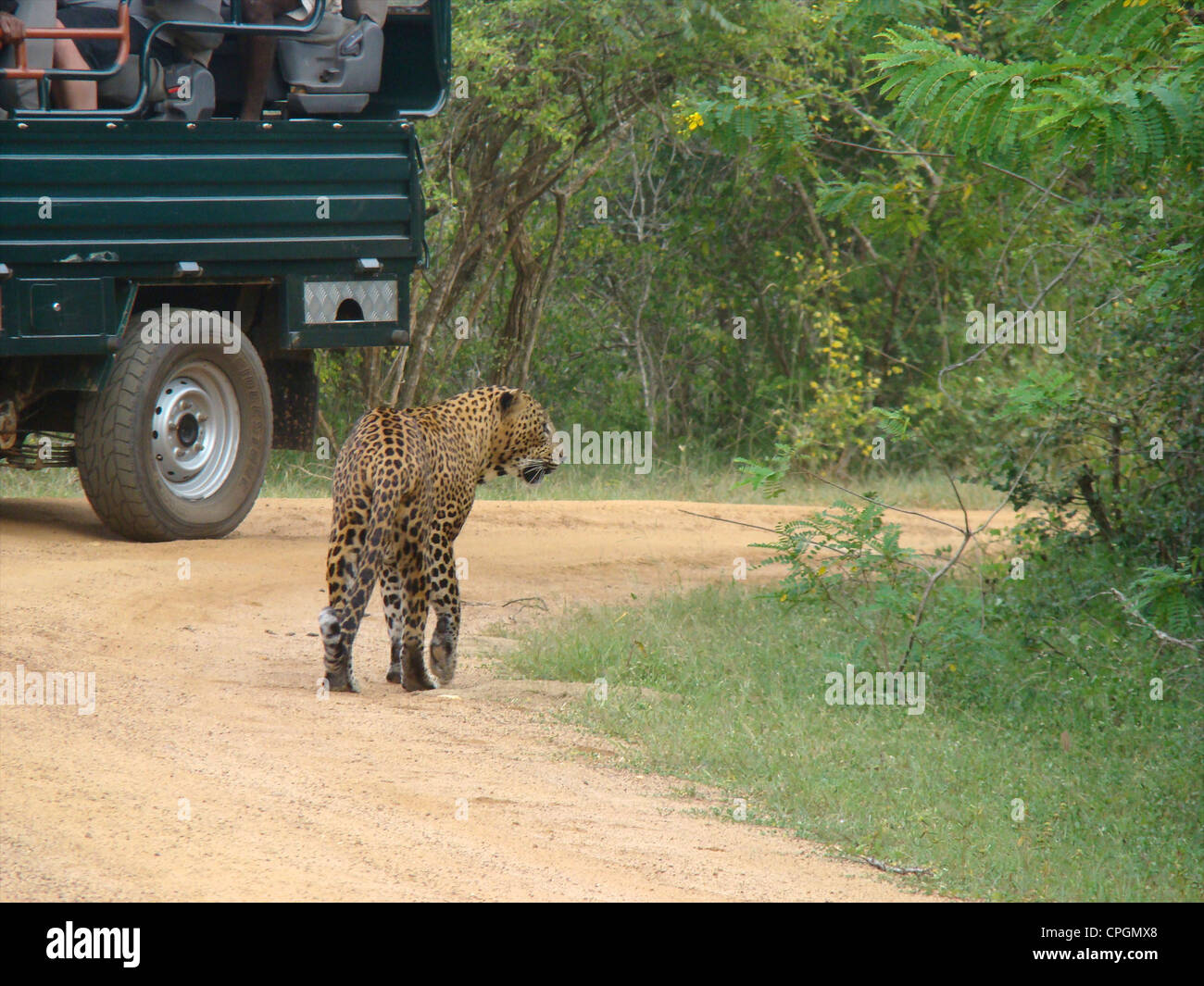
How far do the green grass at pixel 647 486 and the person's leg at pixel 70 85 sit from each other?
13.6 feet

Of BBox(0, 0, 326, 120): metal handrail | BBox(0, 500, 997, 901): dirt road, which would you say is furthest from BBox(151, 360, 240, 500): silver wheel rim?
BBox(0, 0, 326, 120): metal handrail

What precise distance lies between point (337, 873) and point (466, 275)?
1024cm

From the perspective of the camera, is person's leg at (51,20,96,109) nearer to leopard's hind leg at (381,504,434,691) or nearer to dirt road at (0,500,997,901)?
dirt road at (0,500,997,901)

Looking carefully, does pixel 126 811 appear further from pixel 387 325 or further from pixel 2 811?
pixel 387 325

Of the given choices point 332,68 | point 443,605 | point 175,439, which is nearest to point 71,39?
point 332,68

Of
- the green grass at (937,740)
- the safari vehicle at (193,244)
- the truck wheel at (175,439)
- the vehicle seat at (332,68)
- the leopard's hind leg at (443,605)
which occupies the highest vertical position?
the vehicle seat at (332,68)

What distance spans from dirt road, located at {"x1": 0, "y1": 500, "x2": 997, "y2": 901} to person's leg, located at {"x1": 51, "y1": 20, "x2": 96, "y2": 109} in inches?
96.2

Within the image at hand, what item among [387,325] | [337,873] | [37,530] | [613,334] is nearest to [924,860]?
[337,873]

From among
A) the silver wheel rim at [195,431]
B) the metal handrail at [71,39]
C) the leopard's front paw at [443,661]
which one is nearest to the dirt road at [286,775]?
the leopard's front paw at [443,661]

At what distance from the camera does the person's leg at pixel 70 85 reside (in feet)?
27.0

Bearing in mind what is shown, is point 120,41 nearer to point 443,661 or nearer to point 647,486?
point 443,661

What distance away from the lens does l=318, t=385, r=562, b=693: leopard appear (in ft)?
20.6

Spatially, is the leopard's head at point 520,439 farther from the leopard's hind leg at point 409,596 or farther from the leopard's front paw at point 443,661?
the leopard's front paw at point 443,661

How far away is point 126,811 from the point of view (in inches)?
180
